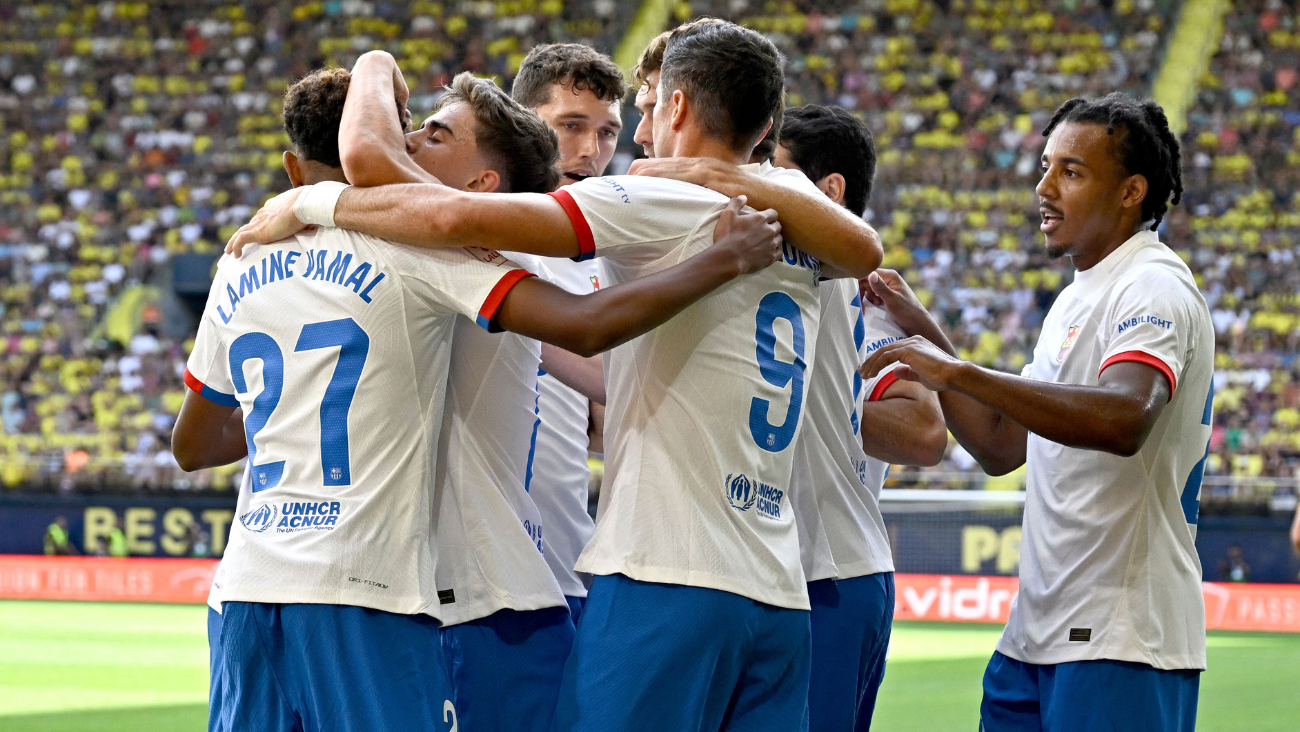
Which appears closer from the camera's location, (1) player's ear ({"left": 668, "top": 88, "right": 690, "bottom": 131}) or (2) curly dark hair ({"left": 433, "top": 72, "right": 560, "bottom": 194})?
(1) player's ear ({"left": 668, "top": 88, "right": 690, "bottom": 131})

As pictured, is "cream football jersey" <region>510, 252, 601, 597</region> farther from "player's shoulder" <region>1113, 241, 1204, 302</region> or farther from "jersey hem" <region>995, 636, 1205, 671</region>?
"player's shoulder" <region>1113, 241, 1204, 302</region>

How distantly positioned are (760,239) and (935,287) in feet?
59.3

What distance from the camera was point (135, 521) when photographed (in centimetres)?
1552

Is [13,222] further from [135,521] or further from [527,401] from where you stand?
[527,401]

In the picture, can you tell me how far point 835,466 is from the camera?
11.7 feet

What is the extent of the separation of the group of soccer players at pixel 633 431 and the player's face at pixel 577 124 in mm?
945

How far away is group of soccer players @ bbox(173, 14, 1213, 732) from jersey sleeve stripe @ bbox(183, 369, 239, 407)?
17 millimetres

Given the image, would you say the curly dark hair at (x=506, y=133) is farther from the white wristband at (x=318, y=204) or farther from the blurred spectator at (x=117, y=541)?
the blurred spectator at (x=117, y=541)

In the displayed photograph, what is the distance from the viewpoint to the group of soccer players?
2672 millimetres

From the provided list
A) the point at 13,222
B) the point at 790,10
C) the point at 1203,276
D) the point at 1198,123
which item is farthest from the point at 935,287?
the point at 13,222

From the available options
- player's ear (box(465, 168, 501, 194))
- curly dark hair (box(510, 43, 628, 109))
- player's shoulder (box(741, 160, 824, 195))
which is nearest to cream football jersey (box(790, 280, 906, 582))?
player's shoulder (box(741, 160, 824, 195))

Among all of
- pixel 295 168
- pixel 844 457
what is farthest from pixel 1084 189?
pixel 295 168

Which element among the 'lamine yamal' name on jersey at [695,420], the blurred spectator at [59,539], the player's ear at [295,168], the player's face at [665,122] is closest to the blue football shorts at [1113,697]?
the 'lamine yamal' name on jersey at [695,420]

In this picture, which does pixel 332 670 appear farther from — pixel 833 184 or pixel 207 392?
pixel 833 184
